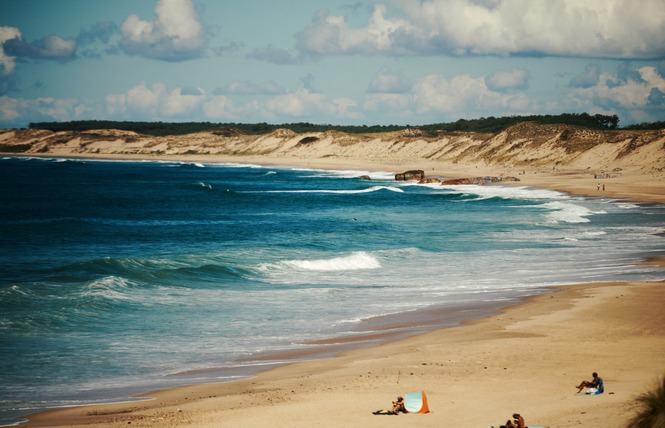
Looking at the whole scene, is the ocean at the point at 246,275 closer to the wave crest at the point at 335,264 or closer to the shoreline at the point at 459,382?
the wave crest at the point at 335,264

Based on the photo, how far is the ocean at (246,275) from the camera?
18156mm

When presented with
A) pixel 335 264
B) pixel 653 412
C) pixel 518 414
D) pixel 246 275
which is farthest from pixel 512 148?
pixel 653 412

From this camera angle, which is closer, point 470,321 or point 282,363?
point 282,363

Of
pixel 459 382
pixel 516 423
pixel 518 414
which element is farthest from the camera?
pixel 459 382

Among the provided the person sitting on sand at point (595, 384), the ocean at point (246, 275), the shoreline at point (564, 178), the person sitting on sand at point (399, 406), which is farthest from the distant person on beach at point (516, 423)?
the shoreline at point (564, 178)

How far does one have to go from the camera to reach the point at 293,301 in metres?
25.6

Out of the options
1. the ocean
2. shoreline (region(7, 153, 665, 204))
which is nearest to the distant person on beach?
the ocean

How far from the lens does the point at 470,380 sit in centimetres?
1484

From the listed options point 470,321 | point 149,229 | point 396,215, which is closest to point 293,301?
point 470,321

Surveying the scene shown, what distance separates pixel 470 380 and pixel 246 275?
18.0m

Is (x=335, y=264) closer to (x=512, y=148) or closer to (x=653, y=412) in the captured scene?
(x=653, y=412)

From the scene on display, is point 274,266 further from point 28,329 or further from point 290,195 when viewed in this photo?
point 290,195

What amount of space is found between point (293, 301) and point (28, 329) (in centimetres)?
885

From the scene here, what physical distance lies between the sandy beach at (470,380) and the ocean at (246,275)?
1342 millimetres
